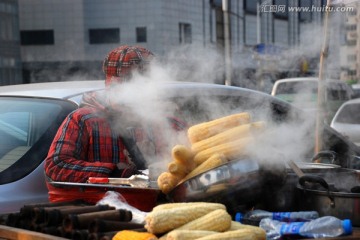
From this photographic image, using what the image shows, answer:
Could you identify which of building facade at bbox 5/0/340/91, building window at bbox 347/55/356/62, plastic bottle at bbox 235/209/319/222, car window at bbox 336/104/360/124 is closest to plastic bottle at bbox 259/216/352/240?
plastic bottle at bbox 235/209/319/222

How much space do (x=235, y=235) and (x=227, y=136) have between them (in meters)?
0.60

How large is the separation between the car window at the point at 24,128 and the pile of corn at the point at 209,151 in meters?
1.47

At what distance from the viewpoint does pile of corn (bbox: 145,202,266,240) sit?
250 cm

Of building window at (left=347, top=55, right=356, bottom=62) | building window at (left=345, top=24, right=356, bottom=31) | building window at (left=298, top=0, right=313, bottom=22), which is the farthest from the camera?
building window at (left=347, top=55, right=356, bottom=62)

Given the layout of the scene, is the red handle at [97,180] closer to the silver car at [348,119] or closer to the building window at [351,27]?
the building window at [351,27]

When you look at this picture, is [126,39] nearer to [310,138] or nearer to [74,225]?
[310,138]

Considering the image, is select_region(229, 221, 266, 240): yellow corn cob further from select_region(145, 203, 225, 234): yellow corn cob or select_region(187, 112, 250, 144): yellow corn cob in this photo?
select_region(187, 112, 250, 144): yellow corn cob

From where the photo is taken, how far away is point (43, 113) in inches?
175

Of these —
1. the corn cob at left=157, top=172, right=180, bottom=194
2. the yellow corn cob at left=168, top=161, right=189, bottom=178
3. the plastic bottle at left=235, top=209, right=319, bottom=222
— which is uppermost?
the yellow corn cob at left=168, top=161, right=189, bottom=178

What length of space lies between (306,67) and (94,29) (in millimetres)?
26366

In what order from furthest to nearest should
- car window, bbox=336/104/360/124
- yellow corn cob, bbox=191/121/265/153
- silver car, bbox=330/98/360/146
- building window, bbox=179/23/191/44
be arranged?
1. building window, bbox=179/23/191/44
2. car window, bbox=336/104/360/124
3. silver car, bbox=330/98/360/146
4. yellow corn cob, bbox=191/121/265/153

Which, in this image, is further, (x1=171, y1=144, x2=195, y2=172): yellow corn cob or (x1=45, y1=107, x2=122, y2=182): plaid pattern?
(x1=45, y1=107, x2=122, y2=182): plaid pattern

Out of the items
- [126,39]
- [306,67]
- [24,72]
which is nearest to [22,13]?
[24,72]

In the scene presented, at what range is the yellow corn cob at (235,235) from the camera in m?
2.48
